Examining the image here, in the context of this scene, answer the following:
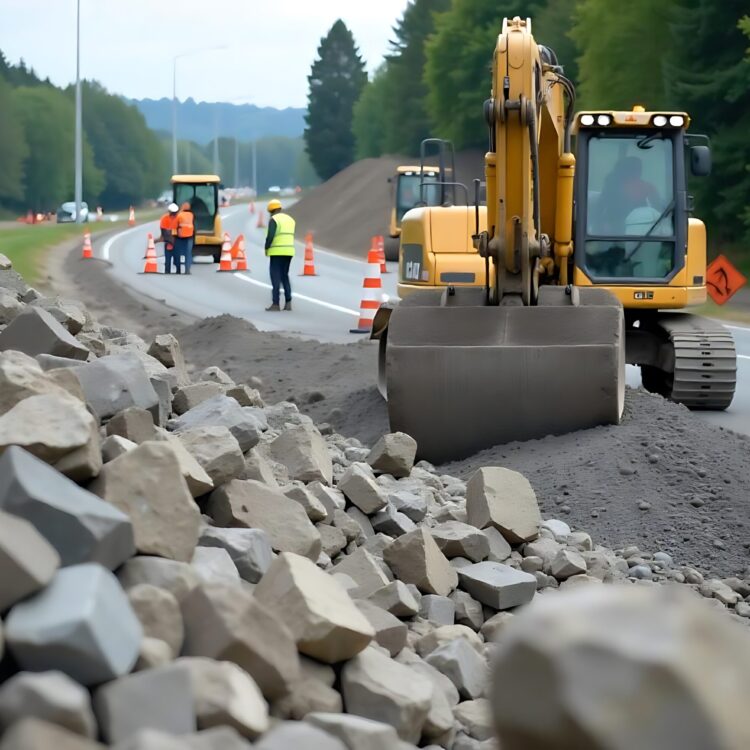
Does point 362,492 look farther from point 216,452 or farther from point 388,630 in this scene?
point 388,630

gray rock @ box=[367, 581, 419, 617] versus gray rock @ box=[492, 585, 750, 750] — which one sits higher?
gray rock @ box=[492, 585, 750, 750]

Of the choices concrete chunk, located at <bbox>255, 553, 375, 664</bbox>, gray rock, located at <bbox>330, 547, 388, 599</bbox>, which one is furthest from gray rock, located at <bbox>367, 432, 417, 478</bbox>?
concrete chunk, located at <bbox>255, 553, 375, 664</bbox>

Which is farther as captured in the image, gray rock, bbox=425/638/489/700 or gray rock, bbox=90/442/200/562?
gray rock, bbox=425/638/489/700

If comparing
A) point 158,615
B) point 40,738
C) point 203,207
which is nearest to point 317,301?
point 203,207

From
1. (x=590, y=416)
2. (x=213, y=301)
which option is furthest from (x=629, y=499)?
(x=213, y=301)

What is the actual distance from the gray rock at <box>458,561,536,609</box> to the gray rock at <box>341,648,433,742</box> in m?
1.50

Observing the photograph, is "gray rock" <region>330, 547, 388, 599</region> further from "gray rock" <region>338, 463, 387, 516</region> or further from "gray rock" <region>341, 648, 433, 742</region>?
"gray rock" <region>341, 648, 433, 742</region>

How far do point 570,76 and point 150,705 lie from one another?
57.5m

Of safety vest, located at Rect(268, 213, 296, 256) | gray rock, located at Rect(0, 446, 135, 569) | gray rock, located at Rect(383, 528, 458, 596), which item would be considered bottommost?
gray rock, located at Rect(383, 528, 458, 596)

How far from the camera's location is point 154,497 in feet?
13.9

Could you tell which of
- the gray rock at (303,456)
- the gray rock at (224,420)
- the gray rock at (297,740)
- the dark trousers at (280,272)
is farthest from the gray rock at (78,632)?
the dark trousers at (280,272)

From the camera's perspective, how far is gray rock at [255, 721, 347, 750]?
298 cm

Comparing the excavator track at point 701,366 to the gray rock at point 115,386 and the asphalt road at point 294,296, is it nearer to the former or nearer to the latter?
the asphalt road at point 294,296

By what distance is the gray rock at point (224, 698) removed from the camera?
3.15 metres
